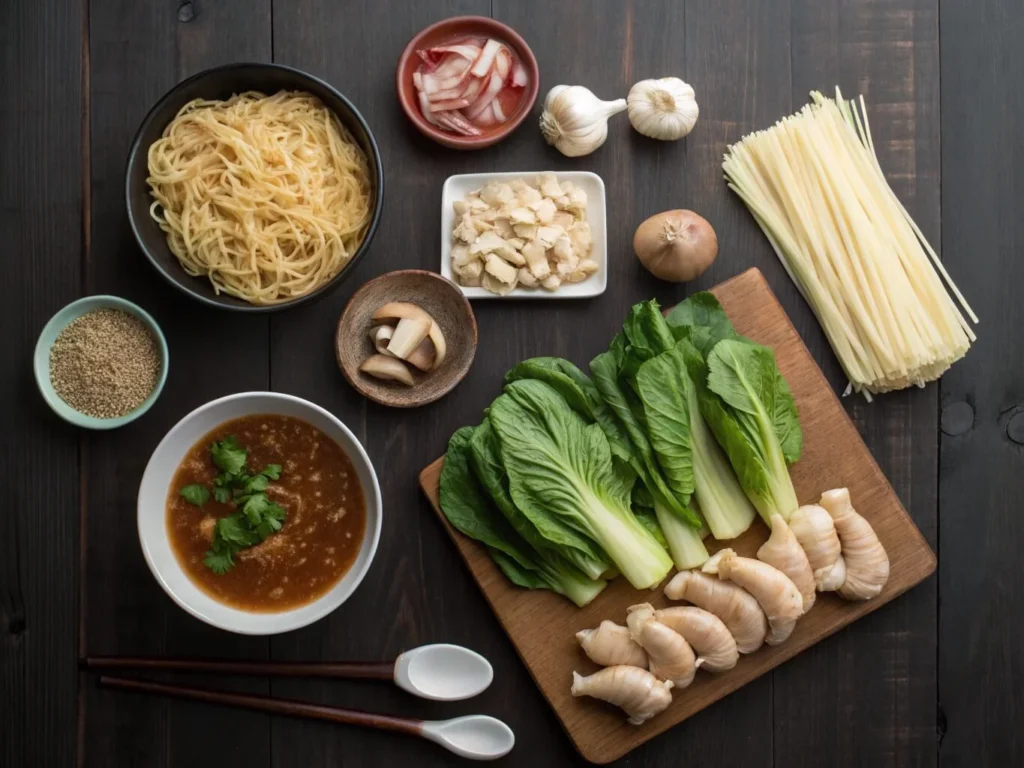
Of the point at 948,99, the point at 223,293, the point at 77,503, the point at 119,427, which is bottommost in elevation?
the point at 77,503

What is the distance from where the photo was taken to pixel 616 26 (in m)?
3.15

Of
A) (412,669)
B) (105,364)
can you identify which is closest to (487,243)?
(105,364)

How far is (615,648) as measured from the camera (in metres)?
2.76

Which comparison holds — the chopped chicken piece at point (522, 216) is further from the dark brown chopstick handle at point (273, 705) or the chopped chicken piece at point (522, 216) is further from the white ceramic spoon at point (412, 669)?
the dark brown chopstick handle at point (273, 705)

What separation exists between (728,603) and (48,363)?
221cm

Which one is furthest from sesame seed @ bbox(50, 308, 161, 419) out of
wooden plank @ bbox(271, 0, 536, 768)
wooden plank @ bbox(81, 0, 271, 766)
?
wooden plank @ bbox(271, 0, 536, 768)

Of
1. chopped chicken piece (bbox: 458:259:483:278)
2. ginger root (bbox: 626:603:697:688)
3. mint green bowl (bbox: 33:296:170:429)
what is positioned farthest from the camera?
chopped chicken piece (bbox: 458:259:483:278)

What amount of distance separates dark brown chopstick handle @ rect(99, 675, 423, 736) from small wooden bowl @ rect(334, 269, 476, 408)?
98 cm

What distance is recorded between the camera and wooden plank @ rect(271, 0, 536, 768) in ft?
9.77

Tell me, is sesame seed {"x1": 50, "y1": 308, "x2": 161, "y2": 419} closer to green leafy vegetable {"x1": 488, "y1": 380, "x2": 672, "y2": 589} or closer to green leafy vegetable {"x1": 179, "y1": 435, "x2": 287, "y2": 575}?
green leafy vegetable {"x1": 179, "y1": 435, "x2": 287, "y2": 575}

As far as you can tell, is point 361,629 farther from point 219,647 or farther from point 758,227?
point 758,227

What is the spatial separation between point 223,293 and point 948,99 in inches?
97.7

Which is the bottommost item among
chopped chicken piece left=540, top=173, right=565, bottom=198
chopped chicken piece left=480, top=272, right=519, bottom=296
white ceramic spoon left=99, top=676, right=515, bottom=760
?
white ceramic spoon left=99, top=676, right=515, bottom=760

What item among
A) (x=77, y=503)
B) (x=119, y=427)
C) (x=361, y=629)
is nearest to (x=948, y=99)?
(x=361, y=629)
